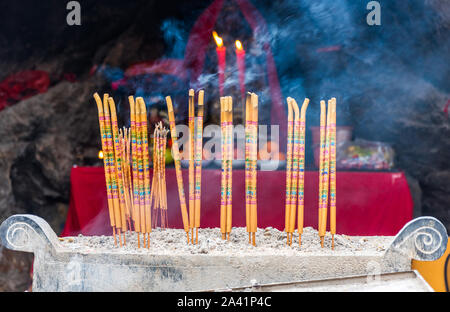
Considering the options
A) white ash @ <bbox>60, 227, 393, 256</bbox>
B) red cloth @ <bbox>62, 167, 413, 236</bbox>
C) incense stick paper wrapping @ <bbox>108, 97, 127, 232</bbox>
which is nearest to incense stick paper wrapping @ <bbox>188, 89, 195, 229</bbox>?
white ash @ <bbox>60, 227, 393, 256</bbox>

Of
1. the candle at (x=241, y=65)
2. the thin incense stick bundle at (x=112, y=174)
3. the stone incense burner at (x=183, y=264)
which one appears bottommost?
the stone incense burner at (x=183, y=264)

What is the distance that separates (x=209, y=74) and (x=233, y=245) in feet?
10.6

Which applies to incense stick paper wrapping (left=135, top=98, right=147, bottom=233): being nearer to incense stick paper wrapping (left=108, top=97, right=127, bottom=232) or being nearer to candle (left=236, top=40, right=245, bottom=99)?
incense stick paper wrapping (left=108, top=97, right=127, bottom=232)

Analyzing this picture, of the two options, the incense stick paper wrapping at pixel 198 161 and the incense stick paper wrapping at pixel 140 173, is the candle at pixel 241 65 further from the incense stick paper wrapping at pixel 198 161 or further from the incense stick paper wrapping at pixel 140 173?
the incense stick paper wrapping at pixel 140 173

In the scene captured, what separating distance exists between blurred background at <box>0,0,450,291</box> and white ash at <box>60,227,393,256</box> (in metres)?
1.79

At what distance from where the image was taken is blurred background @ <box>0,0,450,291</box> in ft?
15.7

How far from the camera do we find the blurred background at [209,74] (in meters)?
4.78

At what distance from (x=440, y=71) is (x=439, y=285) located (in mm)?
3160

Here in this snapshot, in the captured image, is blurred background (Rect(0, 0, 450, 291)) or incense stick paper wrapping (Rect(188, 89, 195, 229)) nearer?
incense stick paper wrapping (Rect(188, 89, 195, 229))

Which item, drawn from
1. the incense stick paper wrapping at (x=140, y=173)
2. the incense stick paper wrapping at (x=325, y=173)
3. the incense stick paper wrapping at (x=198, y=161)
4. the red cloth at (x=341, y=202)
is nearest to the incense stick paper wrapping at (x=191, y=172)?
the incense stick paper wrapping at (x=198, y=161)

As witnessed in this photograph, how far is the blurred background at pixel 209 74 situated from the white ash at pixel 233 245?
1791 mm

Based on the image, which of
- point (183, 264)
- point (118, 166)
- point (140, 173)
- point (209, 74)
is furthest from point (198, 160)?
point (209, 74)
